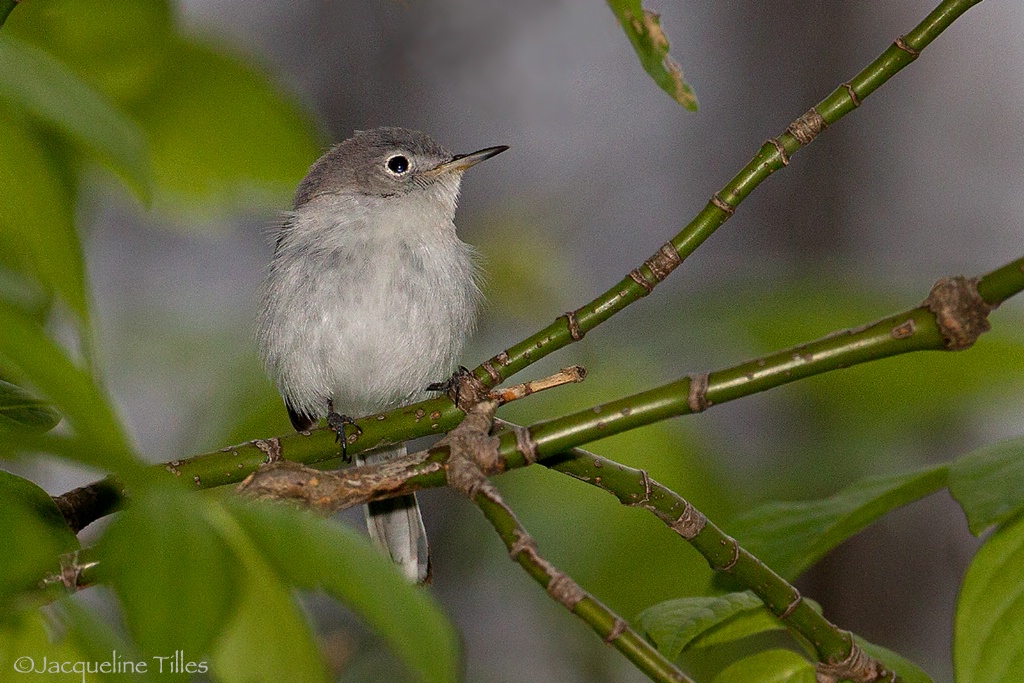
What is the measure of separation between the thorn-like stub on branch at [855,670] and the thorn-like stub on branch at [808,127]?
64 centimetres

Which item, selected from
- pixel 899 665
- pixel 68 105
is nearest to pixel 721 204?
pixel 899 665

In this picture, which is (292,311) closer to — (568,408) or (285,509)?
(568,408)

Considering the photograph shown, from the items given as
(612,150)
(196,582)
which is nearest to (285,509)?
(196,582)

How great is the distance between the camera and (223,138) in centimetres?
195

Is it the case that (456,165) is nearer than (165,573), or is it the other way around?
(165,573)

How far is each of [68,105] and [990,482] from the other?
3.24 feet

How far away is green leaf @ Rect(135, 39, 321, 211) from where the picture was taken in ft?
6.31

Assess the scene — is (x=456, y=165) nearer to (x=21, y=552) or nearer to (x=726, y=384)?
(x=726, y=384)

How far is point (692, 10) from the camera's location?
23.3ft

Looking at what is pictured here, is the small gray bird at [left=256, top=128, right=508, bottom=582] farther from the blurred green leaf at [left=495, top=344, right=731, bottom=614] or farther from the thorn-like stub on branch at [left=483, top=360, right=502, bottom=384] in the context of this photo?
the thorn-like stub on branch at [left=483, top=360, right=502, bottom=384]

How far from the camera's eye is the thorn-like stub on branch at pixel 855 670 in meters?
1.29

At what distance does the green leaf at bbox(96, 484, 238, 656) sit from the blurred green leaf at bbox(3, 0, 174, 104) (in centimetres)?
112

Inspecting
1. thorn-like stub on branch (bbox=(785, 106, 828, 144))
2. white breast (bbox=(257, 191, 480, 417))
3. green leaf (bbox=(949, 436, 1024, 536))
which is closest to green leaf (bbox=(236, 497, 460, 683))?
green leaf (bbox=(949, 436, 1024, 536))

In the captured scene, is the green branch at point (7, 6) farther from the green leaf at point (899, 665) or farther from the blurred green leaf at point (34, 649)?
the green leaf at point (899, 665)
